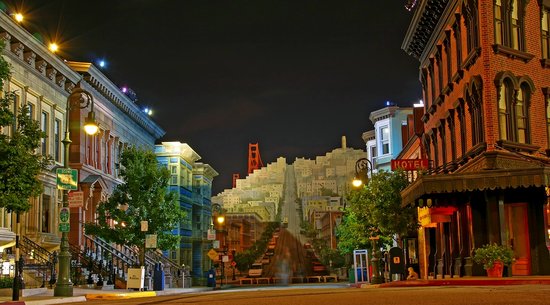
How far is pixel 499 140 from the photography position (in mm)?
30031

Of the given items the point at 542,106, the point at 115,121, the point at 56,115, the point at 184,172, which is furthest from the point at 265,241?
the point at 542,106

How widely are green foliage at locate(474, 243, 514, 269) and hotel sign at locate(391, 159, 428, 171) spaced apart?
10.4 metres

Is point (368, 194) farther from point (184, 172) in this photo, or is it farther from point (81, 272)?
point (184, 172)

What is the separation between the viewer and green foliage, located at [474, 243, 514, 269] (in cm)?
2859

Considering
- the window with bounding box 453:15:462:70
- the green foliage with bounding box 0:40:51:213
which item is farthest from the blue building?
the green foliage with bounding box 0:40:51:213

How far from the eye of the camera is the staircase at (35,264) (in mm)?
34750

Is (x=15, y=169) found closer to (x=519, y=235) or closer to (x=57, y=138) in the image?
(x=57, y=138)

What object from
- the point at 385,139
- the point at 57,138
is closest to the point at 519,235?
the point at 57,138

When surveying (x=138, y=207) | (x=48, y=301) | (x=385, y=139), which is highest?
(x=385, y=139)

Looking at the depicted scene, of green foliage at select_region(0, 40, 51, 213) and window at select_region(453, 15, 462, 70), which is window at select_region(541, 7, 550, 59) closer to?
window at select_region(453, 15, 462, 70)

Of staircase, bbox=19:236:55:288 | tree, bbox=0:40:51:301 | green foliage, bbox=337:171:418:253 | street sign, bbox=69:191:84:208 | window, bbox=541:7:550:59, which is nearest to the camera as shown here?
tree, bbox=0:40:51:301

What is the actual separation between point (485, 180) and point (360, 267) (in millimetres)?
25858

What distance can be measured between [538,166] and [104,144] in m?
30.2

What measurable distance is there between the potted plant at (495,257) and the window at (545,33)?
8668mm
